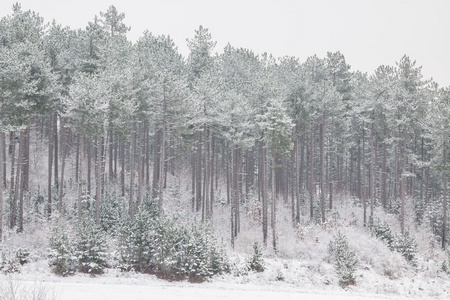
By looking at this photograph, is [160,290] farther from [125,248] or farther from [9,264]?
[9,264]

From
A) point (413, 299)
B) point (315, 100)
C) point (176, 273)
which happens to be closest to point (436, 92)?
point (315, 100)

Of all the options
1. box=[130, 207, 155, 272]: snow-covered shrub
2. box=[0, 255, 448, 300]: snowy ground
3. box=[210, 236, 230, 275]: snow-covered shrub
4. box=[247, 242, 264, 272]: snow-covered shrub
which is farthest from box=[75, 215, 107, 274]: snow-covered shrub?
box=[247, 242, 264, 272]: snow-covered shrub

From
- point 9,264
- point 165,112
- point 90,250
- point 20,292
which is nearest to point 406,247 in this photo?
point 165,112

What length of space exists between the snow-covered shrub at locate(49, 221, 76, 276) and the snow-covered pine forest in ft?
0.24

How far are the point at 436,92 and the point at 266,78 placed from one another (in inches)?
840

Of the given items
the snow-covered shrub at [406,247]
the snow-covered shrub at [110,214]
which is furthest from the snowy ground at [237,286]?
the snow-covered shrub at [110,214]

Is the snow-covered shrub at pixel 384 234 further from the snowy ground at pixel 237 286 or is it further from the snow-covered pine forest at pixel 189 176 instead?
the snowy ground at pixel 237 286

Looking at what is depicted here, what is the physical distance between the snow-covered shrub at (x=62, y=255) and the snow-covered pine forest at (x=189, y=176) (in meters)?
0.07

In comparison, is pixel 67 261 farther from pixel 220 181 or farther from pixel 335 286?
pixel 220 181

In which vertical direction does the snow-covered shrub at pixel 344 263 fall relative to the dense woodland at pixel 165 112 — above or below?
below

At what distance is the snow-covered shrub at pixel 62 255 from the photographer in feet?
61.9

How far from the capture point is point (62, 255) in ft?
62.3

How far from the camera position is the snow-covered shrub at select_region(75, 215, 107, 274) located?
19375 mm

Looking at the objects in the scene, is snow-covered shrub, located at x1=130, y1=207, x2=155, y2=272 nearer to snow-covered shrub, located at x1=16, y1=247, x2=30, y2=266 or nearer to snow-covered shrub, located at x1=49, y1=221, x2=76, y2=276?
snow-covered shrub, located at x1=49, y1=221, x2=76, y2=276
